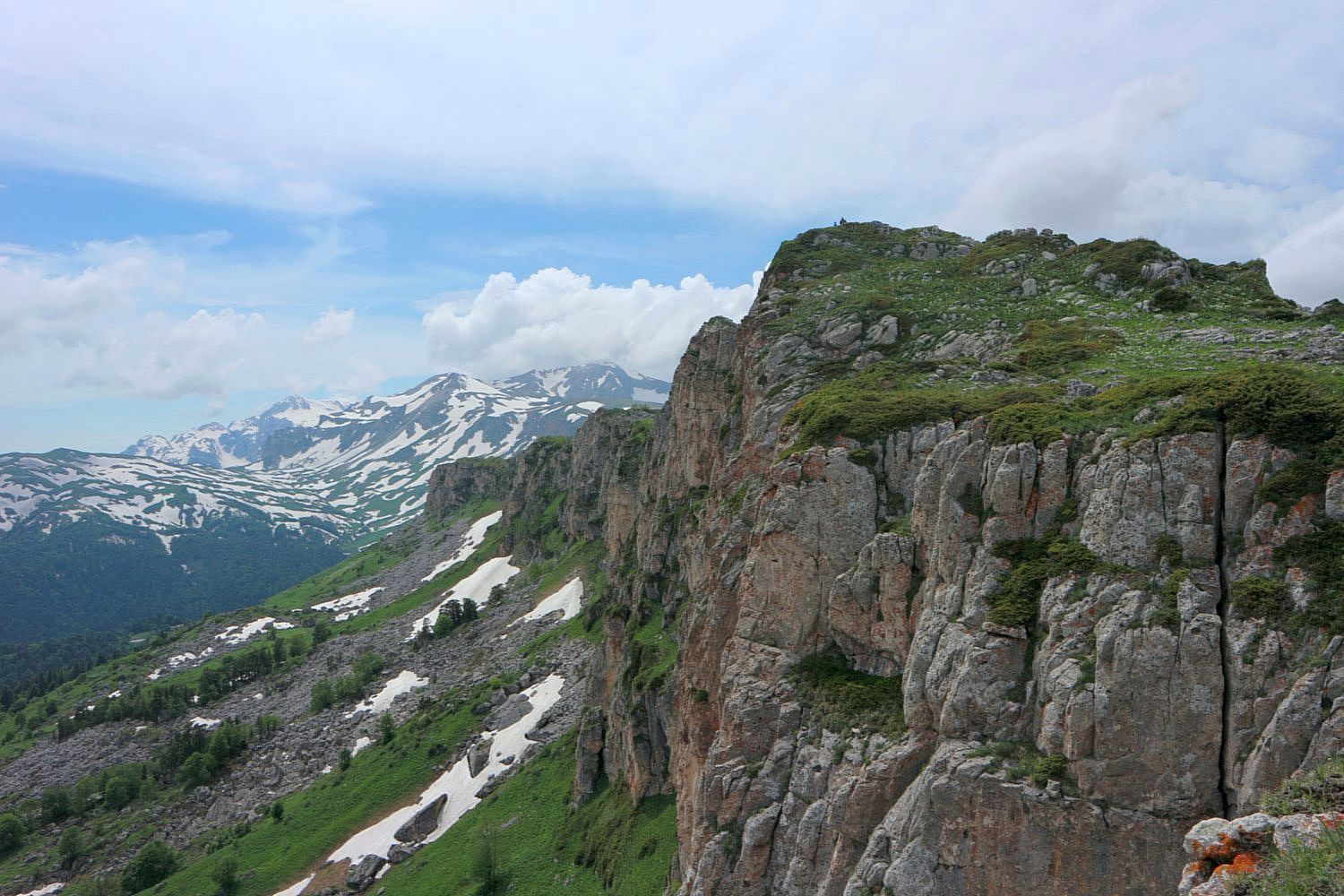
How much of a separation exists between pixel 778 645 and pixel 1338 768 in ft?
61.1

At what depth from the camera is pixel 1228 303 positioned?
38000 millimetres

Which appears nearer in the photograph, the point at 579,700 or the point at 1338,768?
the point at 1338,768

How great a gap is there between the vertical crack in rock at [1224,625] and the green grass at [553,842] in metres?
31.8

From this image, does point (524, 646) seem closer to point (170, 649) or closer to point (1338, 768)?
point (1338, 768)

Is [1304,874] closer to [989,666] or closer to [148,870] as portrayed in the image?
[989,666]

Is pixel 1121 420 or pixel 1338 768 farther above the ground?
pixel 1121 420

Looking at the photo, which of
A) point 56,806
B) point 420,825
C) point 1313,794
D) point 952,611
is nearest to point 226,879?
point 420,825

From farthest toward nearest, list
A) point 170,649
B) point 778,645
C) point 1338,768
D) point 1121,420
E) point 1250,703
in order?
point 170,649 < point 778,645 < point 1121,420 < point 1250,703 < point 1338,768

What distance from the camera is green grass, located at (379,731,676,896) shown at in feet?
148

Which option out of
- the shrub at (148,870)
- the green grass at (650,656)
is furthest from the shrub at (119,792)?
the green grass at (650,656)

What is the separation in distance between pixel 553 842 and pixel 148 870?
58284mm

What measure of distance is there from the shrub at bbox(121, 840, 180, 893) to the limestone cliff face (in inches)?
3073

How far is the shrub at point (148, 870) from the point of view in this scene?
259 ft

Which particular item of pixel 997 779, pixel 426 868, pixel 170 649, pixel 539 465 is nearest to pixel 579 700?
pixel 426 868
